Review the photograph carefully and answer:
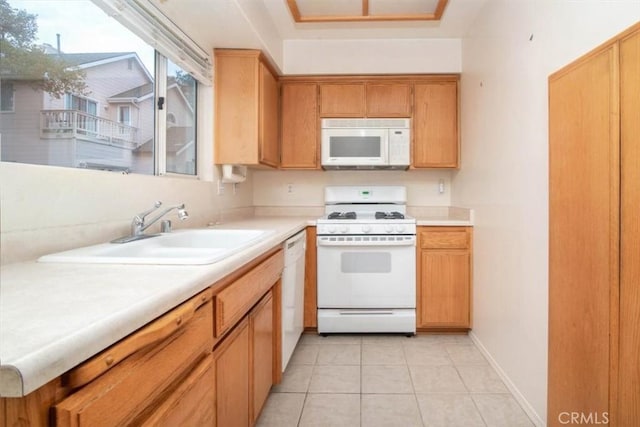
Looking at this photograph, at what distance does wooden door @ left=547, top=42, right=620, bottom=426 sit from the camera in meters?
1.16

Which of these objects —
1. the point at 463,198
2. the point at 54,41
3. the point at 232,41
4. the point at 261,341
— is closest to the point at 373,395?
the point at 261,341

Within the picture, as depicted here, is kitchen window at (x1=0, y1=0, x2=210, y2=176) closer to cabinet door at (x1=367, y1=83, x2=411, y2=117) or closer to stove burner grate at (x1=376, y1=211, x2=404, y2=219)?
cabinet door at (x1=367, y1=83, x2=411, y2=117)

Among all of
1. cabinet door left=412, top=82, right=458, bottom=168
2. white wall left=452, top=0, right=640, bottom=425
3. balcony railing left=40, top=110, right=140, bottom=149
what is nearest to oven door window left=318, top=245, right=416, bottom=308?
white wall left=452, top=0, right=640, bottom=425

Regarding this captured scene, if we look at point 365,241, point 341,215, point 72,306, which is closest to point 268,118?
point 341,215

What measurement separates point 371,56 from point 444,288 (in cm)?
207

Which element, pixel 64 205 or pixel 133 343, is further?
pixel 64 205

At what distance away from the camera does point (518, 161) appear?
1.85m

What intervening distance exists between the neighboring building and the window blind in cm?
16

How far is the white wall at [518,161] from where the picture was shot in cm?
146

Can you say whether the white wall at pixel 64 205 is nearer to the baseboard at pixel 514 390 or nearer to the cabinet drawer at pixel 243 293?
the cabinet drawer at pixel 243 293

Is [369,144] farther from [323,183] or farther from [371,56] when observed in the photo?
[371,56]

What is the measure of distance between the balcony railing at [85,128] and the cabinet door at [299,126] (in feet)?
4.95

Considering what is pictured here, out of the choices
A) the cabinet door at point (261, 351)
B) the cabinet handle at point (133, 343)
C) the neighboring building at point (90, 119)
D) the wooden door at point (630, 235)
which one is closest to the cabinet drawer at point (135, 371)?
the cabinet handle at point (133, 343)

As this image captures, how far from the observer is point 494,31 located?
88.0 inches
